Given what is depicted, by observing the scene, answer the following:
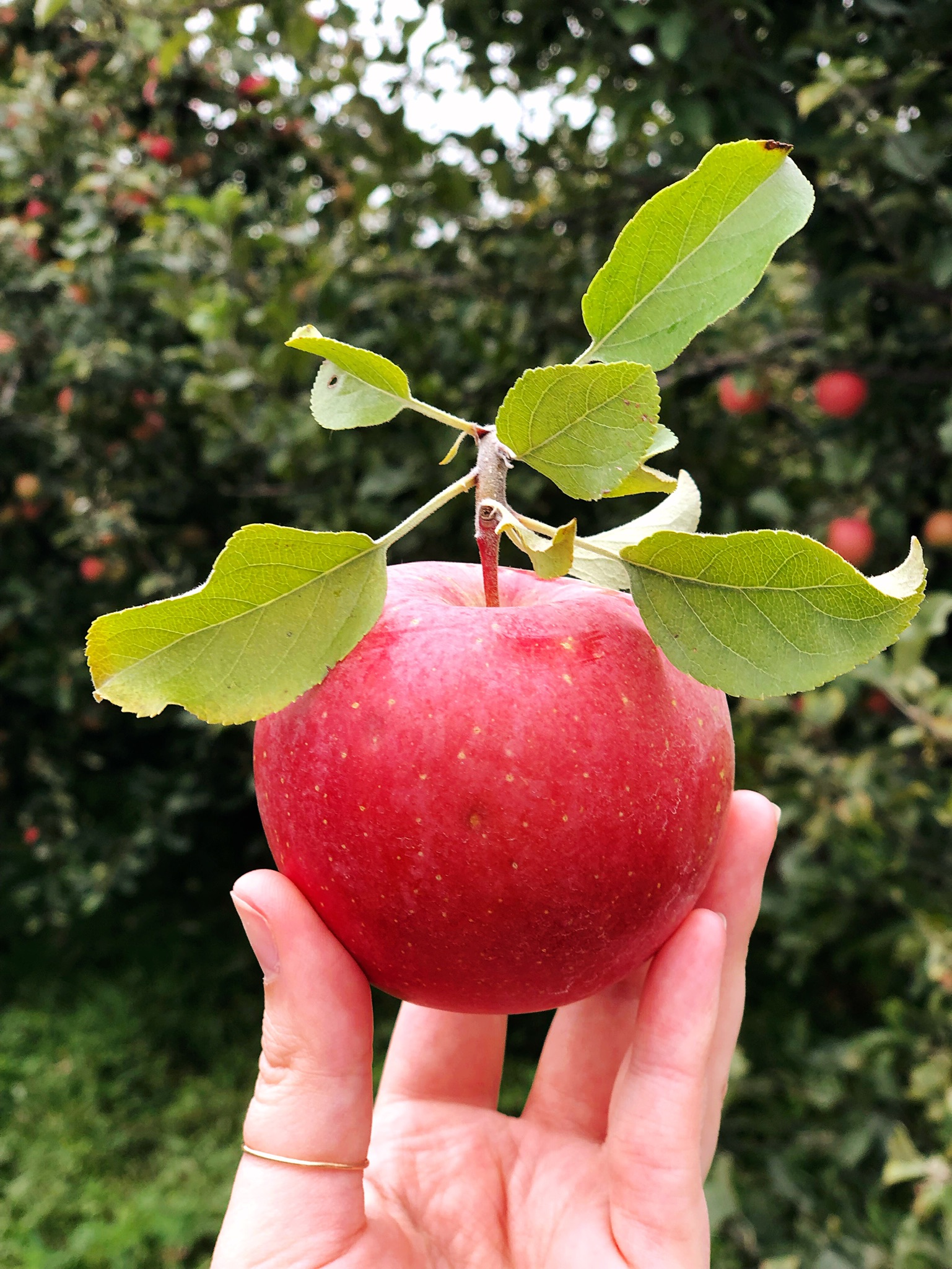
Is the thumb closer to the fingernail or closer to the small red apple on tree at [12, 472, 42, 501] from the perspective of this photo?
the fingernail

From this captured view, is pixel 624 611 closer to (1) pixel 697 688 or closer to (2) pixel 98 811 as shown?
(1) pixel 697 688

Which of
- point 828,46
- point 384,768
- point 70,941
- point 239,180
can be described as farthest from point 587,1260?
point 70,941

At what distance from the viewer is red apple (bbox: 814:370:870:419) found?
1.79 m

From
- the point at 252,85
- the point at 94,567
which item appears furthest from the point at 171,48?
the point at 94,567

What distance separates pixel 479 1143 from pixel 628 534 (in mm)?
681

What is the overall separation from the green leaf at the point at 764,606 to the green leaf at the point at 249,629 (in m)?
0.21

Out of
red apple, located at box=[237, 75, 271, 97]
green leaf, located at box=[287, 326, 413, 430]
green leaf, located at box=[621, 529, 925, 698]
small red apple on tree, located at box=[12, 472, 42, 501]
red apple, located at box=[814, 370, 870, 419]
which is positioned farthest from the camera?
small red apple on tree, located at box=[12, 472, 42, 501]

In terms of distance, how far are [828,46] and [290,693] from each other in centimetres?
128

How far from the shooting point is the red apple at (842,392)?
70.3 inches

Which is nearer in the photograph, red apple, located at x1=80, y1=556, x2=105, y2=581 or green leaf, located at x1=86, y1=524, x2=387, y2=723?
green leaf, located at x1=86, y1=524, x2=387, y2=723

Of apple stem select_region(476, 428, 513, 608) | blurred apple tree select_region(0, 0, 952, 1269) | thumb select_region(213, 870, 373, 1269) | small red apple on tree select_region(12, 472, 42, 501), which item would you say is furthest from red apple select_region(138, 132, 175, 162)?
thumb select_region(213, 870, 373, 1269)

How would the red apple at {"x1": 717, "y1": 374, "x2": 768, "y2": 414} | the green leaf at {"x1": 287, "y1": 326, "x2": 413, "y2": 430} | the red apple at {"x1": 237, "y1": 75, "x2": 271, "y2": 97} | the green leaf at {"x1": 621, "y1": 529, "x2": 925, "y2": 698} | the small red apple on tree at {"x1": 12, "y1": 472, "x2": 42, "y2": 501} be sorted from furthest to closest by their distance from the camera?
1. the small red apple on tree at {"x1": 12, "y1": 472, "x2": 42, "y2": 501}
2. the red apple at {"x1": 237, "y1": 75, "x2": 271, "y2": 97}
3. the red apple at {"x1": 717, "y1": 374, "x2": 768, "y2": 414}
4. the green leaf at {"x1": 287, "y1": 326, "x2": 413, "y2": 430}
5. the green leaf at {"x1": 621, "y1": 529, "x2": 925, "y2": 698}

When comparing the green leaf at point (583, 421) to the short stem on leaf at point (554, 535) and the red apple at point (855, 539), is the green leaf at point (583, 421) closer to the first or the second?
the short stem on leaf at point (554, 535)

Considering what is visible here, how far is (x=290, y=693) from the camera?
0.74 metres
